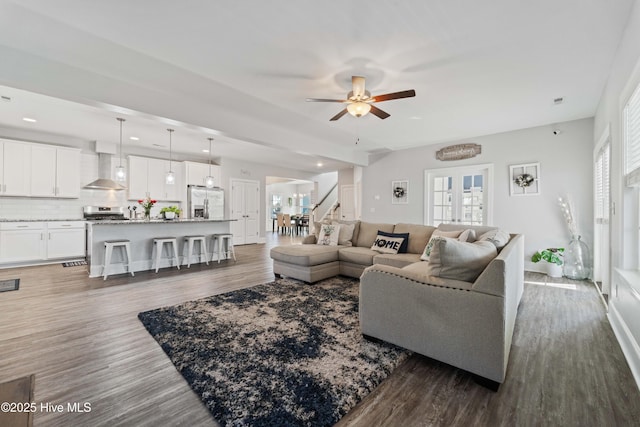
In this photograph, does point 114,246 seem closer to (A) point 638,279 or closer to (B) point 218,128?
(B) point 218,128

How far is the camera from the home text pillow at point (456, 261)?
6.33 feet

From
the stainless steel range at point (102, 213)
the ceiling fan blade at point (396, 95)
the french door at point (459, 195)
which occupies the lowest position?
the stainless steel range at point (102, 213)

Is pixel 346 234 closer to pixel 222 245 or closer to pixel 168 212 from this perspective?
pixel 222 245

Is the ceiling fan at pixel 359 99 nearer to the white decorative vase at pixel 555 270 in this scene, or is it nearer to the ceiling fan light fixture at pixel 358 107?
the ceiling fan light fixture at pixel 358 107


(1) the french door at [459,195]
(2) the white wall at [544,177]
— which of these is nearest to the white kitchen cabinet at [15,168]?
(1) the french door at [459,195]

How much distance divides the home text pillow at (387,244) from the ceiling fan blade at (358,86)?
219cm

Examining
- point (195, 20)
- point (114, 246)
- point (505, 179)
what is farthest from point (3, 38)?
point (505, 179)

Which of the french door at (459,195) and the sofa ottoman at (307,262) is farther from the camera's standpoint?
the french door at (459,195)

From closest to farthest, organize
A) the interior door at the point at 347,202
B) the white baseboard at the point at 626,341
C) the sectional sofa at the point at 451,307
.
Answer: the sectional sofa at the point at 451,307 → the white baseboard at the point at 626,341 → the interior door at the point at 347,202

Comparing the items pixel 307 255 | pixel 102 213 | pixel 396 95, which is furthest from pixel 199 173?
pixel 396 95

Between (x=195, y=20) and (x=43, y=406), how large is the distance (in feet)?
9.54

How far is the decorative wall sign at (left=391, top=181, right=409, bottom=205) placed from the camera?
6924 millimetres

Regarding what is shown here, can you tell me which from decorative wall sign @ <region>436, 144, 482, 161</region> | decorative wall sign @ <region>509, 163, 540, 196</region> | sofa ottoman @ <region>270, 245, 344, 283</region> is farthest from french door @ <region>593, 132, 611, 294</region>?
sofa ottoman @ <region>270, 245, 344, 283</region>

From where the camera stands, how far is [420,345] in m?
2.02
